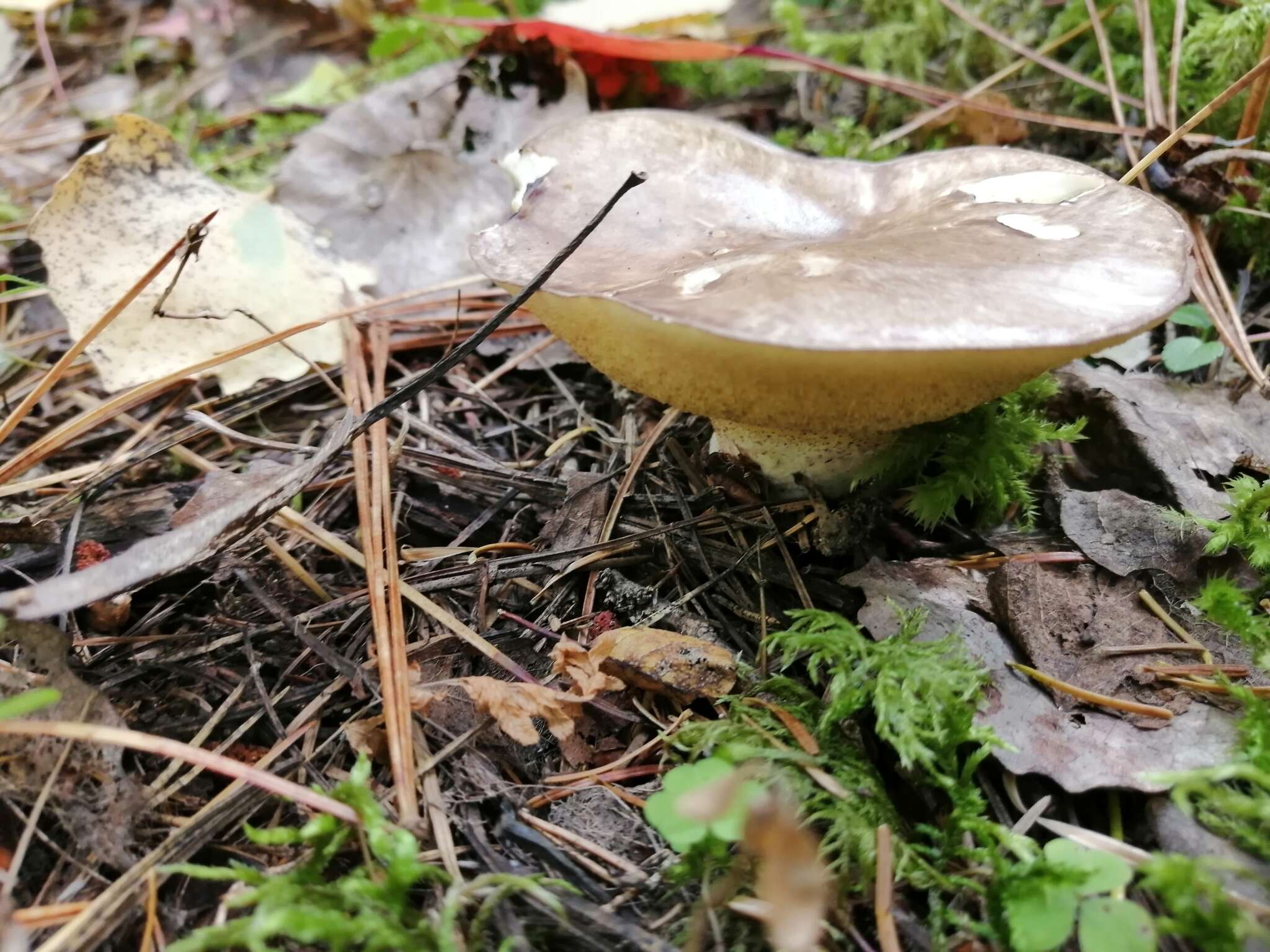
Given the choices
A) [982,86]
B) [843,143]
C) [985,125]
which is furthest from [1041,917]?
[982,86]

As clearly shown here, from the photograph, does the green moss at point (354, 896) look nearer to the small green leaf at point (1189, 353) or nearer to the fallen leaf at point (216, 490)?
the fallen leaf at point (216, 490)

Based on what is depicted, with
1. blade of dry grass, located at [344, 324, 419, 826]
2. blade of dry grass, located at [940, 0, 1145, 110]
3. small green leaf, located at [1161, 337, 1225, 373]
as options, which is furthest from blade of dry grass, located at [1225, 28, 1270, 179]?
blade of dry grass, located at [344, 324, 419, 826]

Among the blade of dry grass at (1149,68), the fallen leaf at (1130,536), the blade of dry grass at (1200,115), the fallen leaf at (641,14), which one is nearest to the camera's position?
the fallen leaf at (1130,536)

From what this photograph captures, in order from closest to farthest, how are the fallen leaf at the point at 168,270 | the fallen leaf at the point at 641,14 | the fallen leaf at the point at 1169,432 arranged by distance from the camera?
the fallen leaf at the point at 1169,432 → the fallen leaf at the point at 168,270 → the fallen leaf at the point at 641,14

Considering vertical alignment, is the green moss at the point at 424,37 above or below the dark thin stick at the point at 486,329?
above

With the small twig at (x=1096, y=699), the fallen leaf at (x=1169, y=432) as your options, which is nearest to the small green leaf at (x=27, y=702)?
the small twig at (x=1096, y=699)
